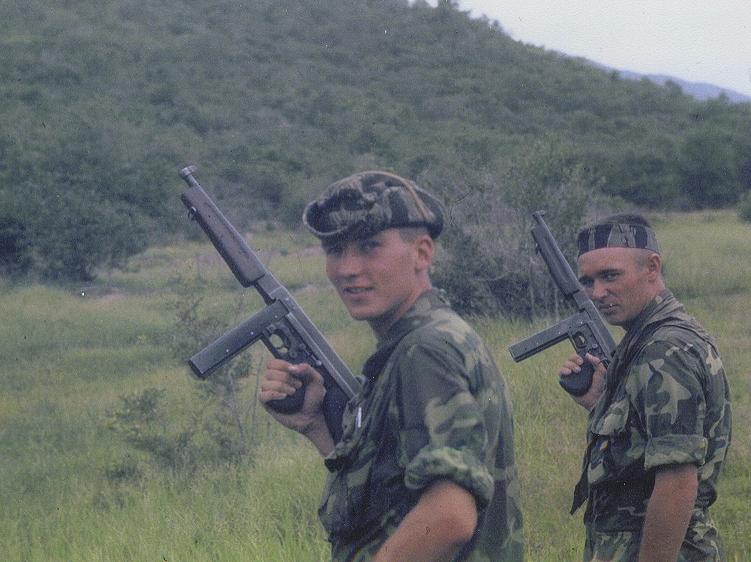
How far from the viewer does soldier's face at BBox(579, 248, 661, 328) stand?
262cm

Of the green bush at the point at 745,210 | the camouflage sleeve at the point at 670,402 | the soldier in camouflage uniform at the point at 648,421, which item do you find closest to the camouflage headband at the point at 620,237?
the soldier in camouflage uniform at the point at 648,421

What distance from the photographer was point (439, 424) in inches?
67.5

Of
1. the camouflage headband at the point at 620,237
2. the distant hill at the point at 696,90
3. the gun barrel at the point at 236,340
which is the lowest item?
the distant hill at the point at 696,90

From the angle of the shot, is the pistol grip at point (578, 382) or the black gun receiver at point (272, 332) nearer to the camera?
the black gun receiver at point (272, 332)

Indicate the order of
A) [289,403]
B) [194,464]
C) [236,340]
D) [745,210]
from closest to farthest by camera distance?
[289,403] < [236,340] < [194,464] < [745,210]

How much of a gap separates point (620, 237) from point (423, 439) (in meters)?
1.17

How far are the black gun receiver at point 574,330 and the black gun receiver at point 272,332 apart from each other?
852mm

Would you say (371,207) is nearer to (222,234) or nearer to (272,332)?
(272,332)

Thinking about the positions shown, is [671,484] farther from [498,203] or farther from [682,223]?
[682,223]

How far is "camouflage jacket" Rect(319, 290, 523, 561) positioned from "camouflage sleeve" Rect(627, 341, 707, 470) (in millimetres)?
493

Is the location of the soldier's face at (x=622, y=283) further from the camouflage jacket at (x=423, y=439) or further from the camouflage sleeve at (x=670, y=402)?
the camouflage jacket at (x=423, y=439)

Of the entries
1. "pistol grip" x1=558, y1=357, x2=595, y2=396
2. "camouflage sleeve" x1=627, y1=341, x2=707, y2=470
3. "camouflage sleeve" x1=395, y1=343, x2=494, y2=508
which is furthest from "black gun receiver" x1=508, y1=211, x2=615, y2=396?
"camouflage sleeve" x1=395, y1=343, x2=494, y2=508

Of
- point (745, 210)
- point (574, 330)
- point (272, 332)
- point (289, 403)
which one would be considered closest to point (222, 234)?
point (272, 332)

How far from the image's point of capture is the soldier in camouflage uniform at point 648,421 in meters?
2.29
